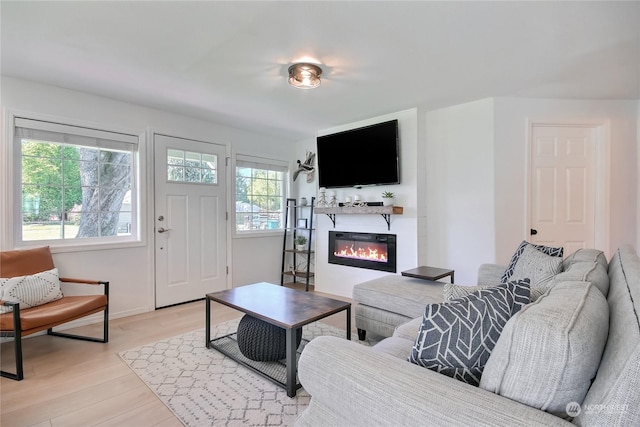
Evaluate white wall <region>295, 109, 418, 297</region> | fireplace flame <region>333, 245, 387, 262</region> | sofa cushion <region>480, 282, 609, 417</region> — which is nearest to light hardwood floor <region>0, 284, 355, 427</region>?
sofa cushion <region>480, 282, 609, 417</region>

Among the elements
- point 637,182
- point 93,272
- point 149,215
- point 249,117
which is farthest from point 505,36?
point 93,272

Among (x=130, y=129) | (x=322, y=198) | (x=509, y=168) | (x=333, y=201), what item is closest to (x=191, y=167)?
(x=130, y=129)

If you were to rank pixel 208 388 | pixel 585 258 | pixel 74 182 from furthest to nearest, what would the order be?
pixel 74 182
pixel 208 388
pixel 585 258

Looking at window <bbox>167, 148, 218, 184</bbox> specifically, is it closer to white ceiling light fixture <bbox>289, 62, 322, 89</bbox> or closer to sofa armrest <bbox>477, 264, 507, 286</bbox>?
white ceiling light fixture <bbox>289, 62, 322, 89</bbox>

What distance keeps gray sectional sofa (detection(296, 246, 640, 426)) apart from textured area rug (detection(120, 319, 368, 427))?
911 mm

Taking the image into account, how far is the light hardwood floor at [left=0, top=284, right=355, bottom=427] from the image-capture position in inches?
69.2

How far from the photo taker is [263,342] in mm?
2283

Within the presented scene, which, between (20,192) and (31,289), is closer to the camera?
(31,289)

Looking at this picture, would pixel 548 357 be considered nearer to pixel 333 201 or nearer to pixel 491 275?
pixel 491 275

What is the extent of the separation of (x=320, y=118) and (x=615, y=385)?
3684mm

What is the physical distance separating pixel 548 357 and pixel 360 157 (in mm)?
3390

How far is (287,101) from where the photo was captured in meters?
3.36

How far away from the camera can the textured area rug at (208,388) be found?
1778 mm

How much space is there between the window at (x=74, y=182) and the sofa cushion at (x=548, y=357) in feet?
12.0
